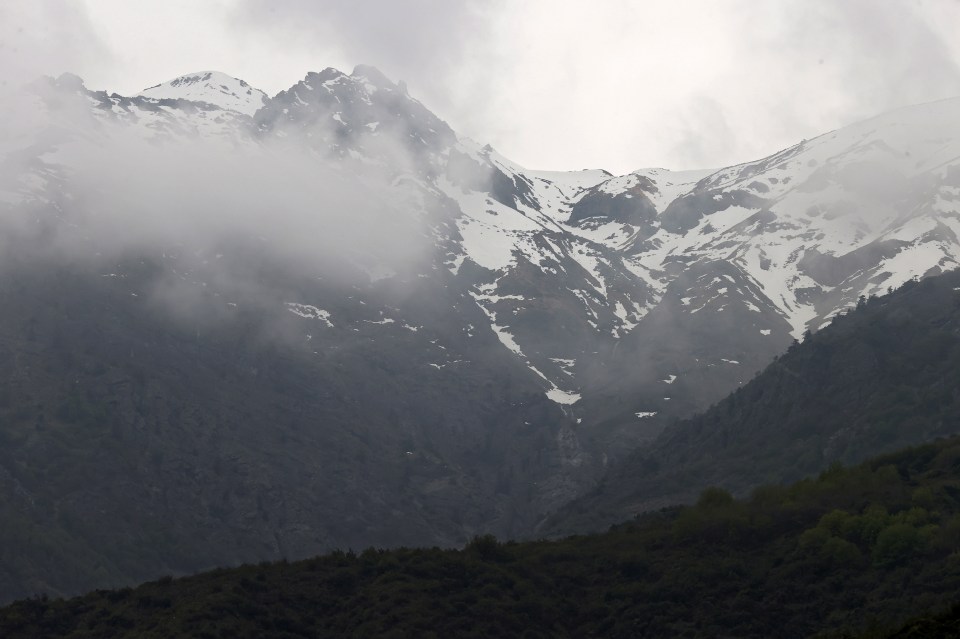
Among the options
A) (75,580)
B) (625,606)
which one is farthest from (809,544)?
(75,580)

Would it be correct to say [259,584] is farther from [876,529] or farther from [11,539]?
[11,539]

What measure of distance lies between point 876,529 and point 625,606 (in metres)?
22.8

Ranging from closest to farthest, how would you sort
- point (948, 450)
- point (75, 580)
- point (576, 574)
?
point (576, 574), point (948, 450), point (75, 580)

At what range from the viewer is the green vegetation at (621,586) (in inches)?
4550

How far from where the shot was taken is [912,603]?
107 m

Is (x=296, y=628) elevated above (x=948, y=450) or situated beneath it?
situated beneath

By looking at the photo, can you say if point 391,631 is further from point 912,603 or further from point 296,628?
point 912,603

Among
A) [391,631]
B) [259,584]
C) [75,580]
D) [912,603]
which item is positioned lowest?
[912,603]

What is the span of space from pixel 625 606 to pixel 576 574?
1178 centimetres

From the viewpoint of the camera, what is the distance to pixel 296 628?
11838cm

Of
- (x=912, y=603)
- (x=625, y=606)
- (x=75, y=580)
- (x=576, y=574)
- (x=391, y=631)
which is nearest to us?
(x=912, y=603)

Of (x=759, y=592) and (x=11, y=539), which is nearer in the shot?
(x=759, y=592)

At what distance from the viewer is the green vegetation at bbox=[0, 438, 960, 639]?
4550 inches

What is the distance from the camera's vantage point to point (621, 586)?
426ft
